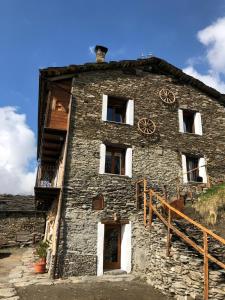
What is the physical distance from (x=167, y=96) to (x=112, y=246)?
8.19 m

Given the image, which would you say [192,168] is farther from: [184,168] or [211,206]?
[211,206]

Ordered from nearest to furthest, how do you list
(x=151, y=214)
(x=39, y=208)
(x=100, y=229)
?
1. (x=151, y=214)
2. (x=100, y=229)
3. (x=39, y=208)

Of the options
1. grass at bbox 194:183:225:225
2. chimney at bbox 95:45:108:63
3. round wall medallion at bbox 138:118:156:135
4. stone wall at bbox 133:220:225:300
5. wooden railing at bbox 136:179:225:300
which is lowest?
stone wall at bbox 133:220:225:300

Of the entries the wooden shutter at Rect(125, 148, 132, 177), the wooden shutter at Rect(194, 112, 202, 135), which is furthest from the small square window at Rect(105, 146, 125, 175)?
the wooden shutter at Rect(194, 112, 202, 135)

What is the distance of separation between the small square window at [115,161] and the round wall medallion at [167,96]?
387 centimetres

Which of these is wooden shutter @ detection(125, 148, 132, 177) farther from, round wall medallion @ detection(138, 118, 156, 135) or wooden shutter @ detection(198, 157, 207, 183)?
wooden shutter @ detection(198, 157, 207, 183)

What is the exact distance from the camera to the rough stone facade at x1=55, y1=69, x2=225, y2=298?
11016 mm

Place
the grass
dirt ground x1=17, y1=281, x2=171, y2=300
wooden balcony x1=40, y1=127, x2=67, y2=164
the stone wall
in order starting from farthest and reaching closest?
wooden balcony x1=40, y1=127, x2=67, y2=164, the grass, dirt ground x1=17, y1=281, x2=171, y2=300, the stone wall

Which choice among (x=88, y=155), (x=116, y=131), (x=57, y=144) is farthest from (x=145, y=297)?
(x=57, y=144)

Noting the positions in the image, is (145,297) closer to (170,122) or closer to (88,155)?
(88,155)

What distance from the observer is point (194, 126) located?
50.6ft

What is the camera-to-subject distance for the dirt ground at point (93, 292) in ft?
26.0

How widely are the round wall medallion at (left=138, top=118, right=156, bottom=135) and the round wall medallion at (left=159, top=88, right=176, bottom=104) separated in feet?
5.65

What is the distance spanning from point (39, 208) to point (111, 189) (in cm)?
702
